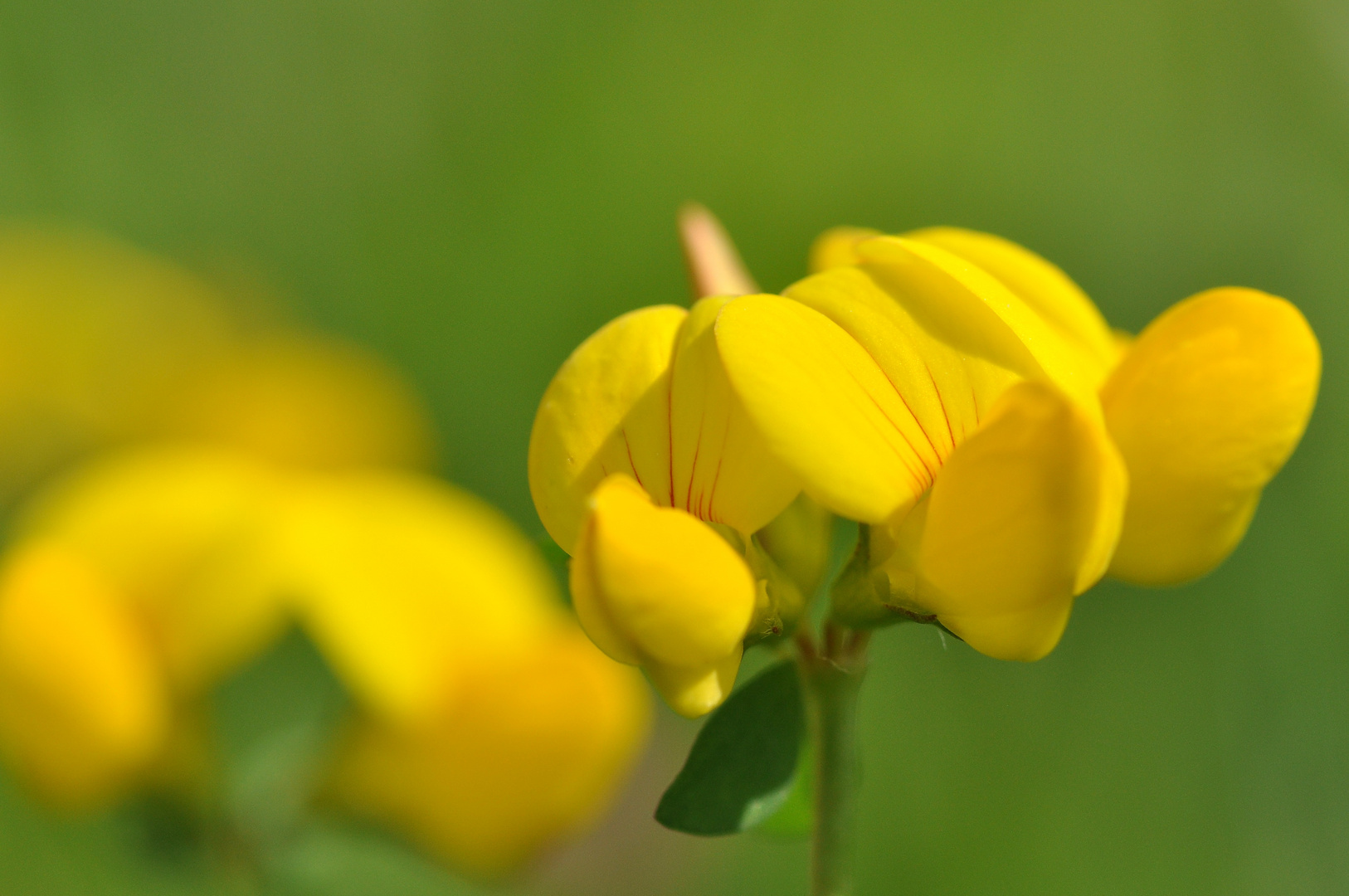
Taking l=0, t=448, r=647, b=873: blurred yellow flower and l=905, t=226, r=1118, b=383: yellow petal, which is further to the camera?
l=0, t=448, r=647, b=873: blurred yellow flower

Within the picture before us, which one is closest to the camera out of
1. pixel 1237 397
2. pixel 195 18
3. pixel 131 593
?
pixel 1237 397

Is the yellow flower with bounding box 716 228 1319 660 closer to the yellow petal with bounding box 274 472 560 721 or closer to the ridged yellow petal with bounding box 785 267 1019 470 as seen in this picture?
the ridged yellow petal with bounding box 785 267 1019 470

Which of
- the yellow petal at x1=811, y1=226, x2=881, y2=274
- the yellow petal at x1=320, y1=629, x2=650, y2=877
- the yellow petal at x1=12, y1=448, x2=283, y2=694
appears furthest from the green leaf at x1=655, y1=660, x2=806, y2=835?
the yellow petal at x1=12, y1=448, x2=283, y2=694

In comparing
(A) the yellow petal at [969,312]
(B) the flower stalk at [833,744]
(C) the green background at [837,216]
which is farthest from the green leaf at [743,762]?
(C) the green background at [837,216]

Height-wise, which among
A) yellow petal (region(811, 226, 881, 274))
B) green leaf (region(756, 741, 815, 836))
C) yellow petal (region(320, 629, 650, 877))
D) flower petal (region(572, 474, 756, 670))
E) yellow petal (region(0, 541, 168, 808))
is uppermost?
yellow petal (region(811, 226, 881, 274))

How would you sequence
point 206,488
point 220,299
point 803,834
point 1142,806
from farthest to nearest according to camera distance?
1. point 220,299
2. point 1142,806
3. point 206,488
4. point 803,834

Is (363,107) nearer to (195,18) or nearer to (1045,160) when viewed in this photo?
(195,18)

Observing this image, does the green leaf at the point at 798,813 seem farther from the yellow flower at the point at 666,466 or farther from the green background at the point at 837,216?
the green background at the point at 837,216

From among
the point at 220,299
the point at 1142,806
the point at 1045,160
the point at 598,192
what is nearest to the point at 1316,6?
the point at 1045,160
